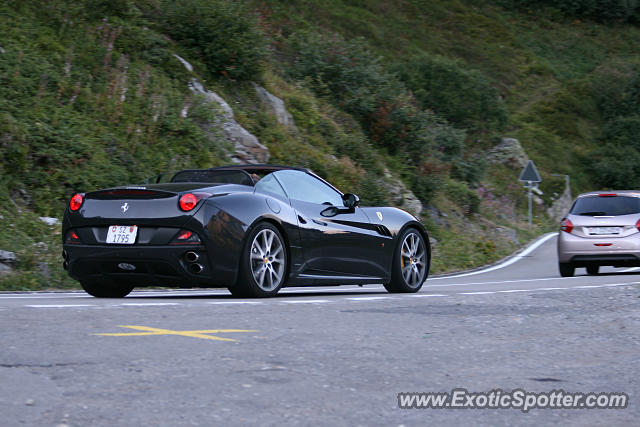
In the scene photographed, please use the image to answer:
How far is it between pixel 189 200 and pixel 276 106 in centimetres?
1474

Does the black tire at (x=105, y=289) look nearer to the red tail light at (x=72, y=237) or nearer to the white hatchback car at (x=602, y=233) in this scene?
the red tail light at (x=72, y=237)

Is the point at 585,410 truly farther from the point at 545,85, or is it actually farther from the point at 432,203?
the point at 545,85

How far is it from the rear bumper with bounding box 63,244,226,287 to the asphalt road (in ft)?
1.06

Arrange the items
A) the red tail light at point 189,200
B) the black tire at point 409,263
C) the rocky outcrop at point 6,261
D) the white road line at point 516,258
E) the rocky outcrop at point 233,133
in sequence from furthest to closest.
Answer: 1. the rocky outcrop at point 233,133
2. the white road line at point 516,258
3. the rocky outcrop at point 6,261
4. the black tire at point 409,263
5. the red tail light at point 189,200

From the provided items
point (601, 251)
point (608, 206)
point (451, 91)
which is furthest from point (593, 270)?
point (451, 91)

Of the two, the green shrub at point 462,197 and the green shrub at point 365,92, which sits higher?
the green shrub at point 365,92

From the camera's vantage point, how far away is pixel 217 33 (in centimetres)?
2262

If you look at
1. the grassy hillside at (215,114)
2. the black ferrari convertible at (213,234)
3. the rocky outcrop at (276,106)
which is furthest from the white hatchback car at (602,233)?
the rocky outcrop at (276,106)

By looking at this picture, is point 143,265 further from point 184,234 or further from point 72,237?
point 72,237

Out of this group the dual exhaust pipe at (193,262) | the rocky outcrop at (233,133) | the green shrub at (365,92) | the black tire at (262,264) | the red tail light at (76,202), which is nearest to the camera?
the dual exhaust pipe at (193,262)

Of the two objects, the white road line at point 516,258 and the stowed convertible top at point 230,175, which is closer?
the stowed convertible top at point 230,175

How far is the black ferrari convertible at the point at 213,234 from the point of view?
8914mm

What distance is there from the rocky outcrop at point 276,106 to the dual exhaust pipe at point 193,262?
1455 cm

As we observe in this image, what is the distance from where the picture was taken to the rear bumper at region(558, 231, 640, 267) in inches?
662
